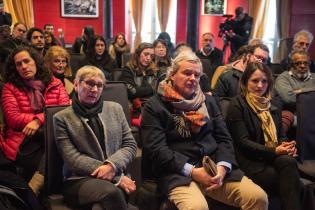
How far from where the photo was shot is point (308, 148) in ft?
8.13

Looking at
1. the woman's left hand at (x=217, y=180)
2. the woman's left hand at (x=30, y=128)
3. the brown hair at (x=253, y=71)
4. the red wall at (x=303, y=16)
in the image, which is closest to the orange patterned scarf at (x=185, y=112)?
the woman's left hand at (x=217, y=180)

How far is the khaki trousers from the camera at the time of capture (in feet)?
6.11

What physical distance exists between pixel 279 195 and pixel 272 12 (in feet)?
23.1

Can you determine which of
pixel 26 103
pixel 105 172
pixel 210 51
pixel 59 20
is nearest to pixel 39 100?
pixel 26 103

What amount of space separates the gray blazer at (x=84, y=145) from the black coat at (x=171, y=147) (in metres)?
0.14

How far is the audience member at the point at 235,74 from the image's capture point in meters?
3.04

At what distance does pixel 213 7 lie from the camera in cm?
897

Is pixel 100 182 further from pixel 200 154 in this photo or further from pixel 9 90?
pixel 9 90

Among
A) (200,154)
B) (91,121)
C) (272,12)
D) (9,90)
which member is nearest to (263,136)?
(200,154)

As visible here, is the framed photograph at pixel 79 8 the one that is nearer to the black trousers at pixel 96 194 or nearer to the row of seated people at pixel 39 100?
the row of seated people at pixel 39 100

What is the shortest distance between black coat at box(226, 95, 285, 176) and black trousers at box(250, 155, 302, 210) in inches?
1.7

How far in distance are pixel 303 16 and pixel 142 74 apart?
541 cm

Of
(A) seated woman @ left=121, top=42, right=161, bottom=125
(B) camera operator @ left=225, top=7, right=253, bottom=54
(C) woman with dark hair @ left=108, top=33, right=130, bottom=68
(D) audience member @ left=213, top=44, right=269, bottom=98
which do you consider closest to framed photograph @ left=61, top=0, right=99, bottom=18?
(C) woman with dark hair @ left=108, top=33, right=130, bottom=68

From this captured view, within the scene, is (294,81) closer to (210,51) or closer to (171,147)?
(171,147)
